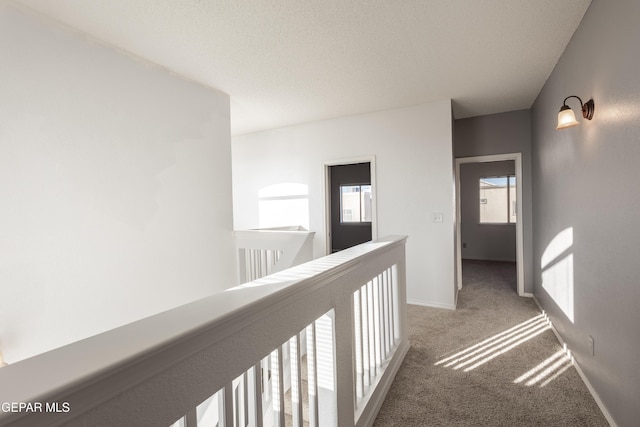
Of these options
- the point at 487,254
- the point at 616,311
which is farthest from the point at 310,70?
the point at 487,254

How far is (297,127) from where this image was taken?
4.64 metres

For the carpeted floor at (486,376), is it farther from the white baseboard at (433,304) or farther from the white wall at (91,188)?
the white wall at (91,188)

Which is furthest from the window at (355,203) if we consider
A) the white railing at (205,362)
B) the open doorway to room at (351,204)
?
the white railing at (205,362)

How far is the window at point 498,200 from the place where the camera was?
21.4 feet

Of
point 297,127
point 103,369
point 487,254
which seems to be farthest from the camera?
point 487,254

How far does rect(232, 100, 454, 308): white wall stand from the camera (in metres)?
3.67

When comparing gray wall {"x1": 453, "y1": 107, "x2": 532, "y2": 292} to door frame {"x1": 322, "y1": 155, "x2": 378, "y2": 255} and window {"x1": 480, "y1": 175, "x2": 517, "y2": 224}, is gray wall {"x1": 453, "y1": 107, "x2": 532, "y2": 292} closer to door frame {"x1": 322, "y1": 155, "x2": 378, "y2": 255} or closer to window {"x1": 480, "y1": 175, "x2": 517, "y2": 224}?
door frame {"x1": 322, "y1": 155, "x2": 378, "y2": 255}

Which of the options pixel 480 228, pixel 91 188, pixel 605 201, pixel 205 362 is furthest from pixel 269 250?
pixel 480 228

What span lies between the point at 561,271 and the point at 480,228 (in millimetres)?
4355

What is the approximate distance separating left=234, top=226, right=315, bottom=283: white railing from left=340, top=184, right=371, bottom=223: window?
15.7ft

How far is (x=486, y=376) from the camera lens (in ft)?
7.17

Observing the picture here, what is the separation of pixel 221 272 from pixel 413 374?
2.11m

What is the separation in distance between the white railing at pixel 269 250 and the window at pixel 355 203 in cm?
479

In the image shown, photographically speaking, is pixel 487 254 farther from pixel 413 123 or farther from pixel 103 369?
pixel 103 369
